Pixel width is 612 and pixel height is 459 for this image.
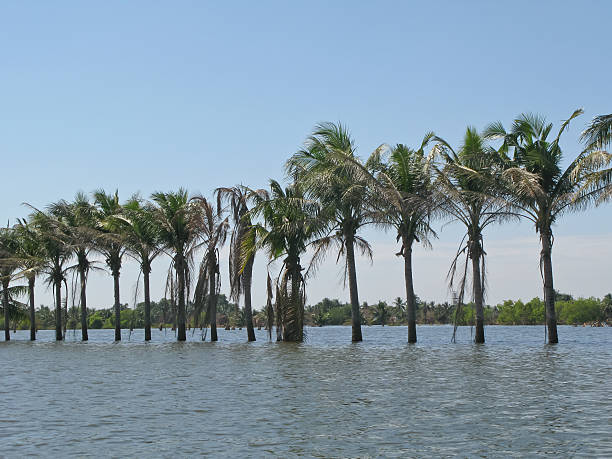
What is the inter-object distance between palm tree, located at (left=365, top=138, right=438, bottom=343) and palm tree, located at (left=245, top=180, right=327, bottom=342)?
403cm

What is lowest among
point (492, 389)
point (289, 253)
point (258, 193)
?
point (492, 389)

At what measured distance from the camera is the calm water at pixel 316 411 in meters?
9.61

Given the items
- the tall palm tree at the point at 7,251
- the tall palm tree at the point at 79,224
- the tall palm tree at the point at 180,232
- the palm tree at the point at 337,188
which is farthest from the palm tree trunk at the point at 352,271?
the tall palm tree at the point at 7,251

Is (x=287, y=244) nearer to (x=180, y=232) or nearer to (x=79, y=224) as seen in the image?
(x=180, y=232)

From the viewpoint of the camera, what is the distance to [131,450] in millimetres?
9539

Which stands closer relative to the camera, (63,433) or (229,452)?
(229,452)

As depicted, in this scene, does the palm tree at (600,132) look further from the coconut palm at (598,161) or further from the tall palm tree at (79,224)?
the tall palm tree at (79,224)

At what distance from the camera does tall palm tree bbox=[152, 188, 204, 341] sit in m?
44.4

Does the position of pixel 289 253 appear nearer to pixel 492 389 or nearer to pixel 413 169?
pixel 413 169

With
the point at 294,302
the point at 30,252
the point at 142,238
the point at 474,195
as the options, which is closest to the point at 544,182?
the point at 474,195

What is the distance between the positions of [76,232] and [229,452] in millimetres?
44213

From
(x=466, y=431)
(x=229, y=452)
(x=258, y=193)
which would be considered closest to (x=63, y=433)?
(x=229, y=452)

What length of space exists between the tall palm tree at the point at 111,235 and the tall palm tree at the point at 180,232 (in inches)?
134

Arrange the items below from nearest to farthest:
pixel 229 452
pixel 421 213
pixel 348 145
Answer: pixel 229 452 < pixel 421 213 < pixel 348 145
